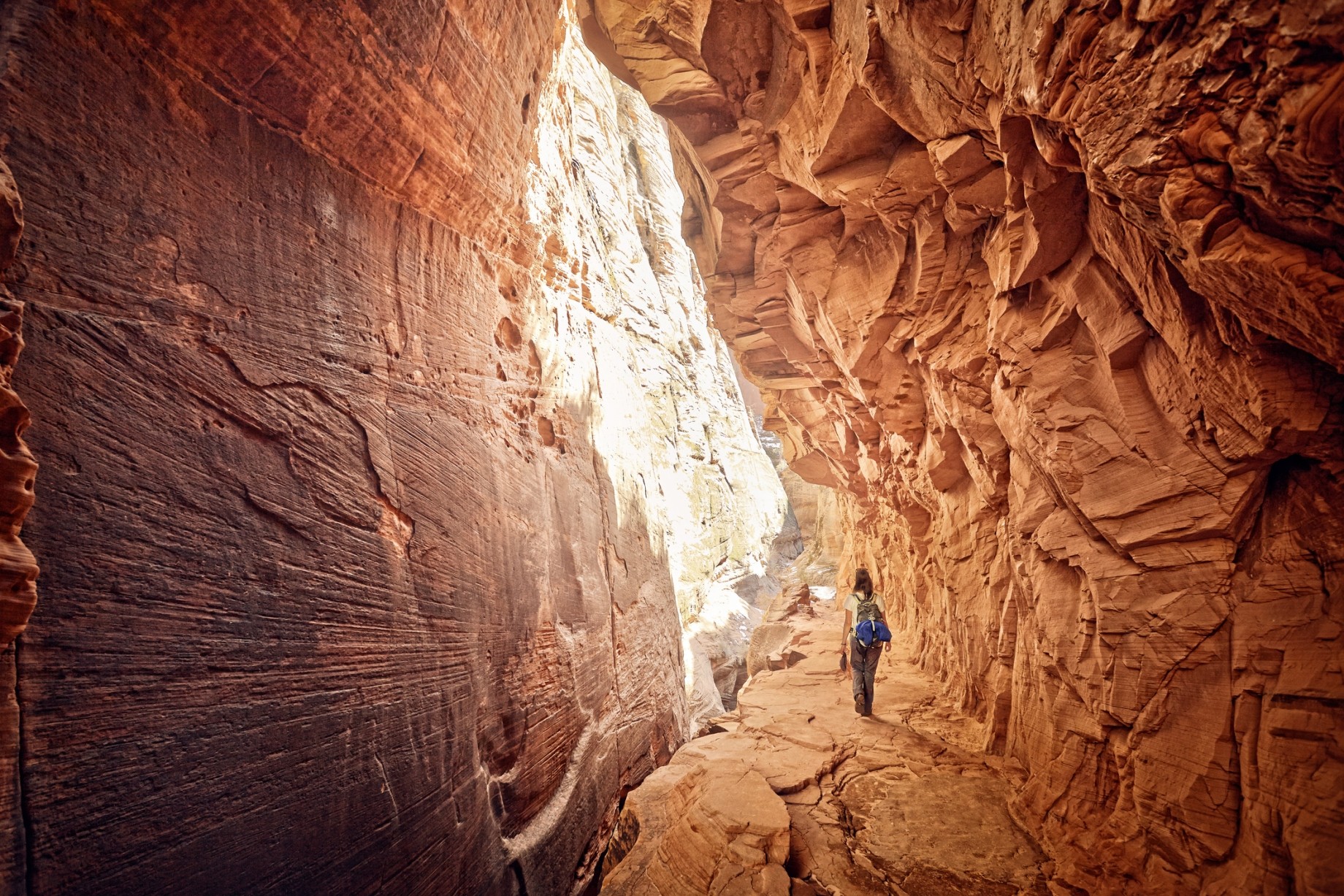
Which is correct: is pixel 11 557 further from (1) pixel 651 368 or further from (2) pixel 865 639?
(1) pixel 651 368

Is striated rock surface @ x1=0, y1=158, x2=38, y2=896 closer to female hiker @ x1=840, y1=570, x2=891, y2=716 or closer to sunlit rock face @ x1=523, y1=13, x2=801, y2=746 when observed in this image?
sunlit rock face @ x1=523, y1=13, x2=801, y2=746

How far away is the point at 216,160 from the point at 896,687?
9802 millimetres

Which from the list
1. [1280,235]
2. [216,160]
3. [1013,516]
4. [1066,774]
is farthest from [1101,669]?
[216,160]

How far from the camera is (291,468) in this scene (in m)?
3.36

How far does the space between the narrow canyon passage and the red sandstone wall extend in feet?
0.07

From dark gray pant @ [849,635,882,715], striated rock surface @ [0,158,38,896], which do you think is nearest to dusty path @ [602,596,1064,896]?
dark gray pant @ [849,635,882,715]

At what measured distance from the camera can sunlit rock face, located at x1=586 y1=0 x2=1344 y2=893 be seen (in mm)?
2062

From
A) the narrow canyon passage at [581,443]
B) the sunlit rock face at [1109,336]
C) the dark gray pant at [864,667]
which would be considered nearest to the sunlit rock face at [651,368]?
the narrow canyon passage at [581,443]

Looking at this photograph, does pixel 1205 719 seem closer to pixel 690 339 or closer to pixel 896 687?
pixel 896 687

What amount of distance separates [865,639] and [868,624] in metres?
0.18

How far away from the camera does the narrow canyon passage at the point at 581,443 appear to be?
7.54ft

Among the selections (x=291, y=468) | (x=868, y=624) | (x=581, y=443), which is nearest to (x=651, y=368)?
(x=581, y=443)

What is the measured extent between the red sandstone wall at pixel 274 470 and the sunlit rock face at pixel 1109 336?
140 inches

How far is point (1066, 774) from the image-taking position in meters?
4.16
